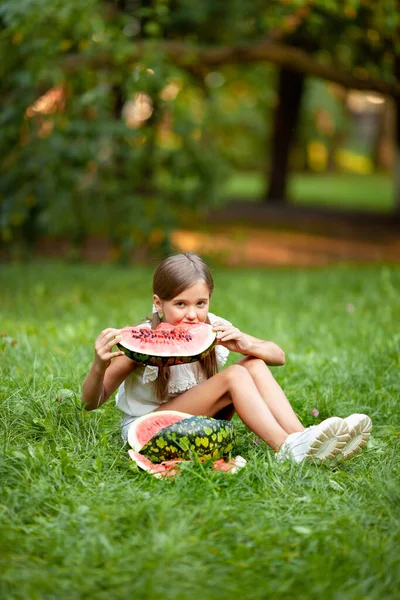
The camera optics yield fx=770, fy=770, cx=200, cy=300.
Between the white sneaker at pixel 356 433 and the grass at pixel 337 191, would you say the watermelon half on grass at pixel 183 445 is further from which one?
the grass at pixel 337 191

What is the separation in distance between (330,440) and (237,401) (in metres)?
0.45

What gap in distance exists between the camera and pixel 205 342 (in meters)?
3.42

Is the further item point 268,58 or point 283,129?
point 283,129

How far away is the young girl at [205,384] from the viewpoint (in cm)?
332

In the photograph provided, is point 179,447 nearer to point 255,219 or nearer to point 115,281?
point 115,281

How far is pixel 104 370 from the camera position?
3338 mm

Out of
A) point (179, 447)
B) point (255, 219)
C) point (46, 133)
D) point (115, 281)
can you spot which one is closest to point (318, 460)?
point (179, 447)

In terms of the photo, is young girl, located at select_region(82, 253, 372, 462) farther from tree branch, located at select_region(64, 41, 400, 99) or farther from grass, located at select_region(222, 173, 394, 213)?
grass, located at select_region(222, 173, 394, 213)

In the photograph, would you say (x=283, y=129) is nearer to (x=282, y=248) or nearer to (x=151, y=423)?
(x=282, y=248)

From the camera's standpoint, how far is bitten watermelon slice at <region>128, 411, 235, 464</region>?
10.7ft

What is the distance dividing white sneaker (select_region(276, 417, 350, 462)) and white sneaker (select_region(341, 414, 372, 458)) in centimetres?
4

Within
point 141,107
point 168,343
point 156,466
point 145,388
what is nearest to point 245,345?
point 168,343

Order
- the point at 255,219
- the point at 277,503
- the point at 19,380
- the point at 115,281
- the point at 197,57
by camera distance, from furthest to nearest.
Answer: the point at 255,219
the point at 197,57
the point at 115,281
the point at 19,380
the point at 277,503

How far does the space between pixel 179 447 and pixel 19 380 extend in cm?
118
